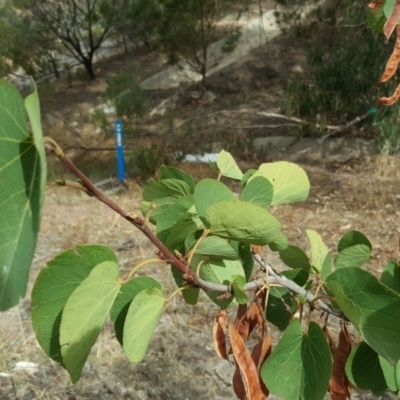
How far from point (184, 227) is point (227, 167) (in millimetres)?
163

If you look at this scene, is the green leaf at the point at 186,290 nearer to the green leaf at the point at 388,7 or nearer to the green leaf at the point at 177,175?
the green leaf at the point at 177,175

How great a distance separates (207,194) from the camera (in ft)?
1.67

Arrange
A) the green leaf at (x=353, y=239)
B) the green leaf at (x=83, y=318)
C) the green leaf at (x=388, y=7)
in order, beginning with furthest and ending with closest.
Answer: the green leaf at (x=353, y=239), the green leaf at (x=388, y=7), the green leaf at (x=83, y=318)

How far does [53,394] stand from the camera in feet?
5.61

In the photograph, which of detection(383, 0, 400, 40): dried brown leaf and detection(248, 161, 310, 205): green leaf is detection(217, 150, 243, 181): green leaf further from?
detection(383, 0, 400, 40): dried brown leaf

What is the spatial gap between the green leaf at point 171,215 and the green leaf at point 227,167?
0.39 feet

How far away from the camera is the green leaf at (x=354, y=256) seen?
707 millimetres

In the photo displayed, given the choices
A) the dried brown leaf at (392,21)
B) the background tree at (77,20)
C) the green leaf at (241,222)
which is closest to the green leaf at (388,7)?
the dried brown leaf at (392,21)

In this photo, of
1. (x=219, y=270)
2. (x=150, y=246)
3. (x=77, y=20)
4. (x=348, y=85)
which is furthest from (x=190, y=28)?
(x=219, y=270)

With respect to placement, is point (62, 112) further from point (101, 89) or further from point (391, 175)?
point (391, 175)

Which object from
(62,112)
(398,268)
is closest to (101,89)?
(62,112)

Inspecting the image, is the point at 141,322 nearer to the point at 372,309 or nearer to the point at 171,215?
the point at 171,215

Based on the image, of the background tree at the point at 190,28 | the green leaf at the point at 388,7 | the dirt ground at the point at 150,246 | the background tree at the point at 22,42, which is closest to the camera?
the green leaf at the point at 388,7

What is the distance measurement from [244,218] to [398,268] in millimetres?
327
